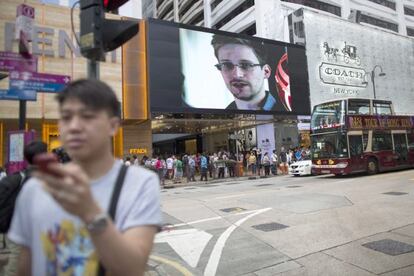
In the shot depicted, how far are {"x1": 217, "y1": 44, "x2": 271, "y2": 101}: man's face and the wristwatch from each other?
92.0 feet

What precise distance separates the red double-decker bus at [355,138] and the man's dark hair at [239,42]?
11.7 meters

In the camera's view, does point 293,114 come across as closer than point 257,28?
Yes

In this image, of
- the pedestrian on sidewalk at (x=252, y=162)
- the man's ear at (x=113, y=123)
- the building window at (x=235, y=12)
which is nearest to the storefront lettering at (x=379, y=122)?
the pedestrian on sidewalk at (x=252, y=162)

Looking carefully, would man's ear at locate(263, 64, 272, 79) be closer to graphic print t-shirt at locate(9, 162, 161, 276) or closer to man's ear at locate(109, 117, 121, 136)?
man's ear at locate(109, 117, 121, 136)

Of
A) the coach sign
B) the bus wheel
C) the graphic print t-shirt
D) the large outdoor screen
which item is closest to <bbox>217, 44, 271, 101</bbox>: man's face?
the large outdoor screen

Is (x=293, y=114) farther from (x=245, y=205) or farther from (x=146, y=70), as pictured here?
(x=245, y=205)

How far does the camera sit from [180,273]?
18.6ft

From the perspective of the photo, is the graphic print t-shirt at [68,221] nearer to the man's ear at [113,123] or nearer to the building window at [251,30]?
the man's ear at [113,123]

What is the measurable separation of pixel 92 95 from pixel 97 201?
0.46 meters

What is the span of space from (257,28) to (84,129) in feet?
152

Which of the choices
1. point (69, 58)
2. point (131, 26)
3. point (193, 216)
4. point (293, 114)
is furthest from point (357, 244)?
point (293, 114)

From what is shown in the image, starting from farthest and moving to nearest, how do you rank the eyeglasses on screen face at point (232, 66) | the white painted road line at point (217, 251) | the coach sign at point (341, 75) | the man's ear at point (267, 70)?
the coach sign at point (341, 75), the man's ear at point (267, 70), the eyeglasses on screen face at point (232, 66), the white painted road line at point (217, 251)

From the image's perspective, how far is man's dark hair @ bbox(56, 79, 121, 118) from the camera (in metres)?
1.64

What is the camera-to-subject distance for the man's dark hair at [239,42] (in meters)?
29.1
